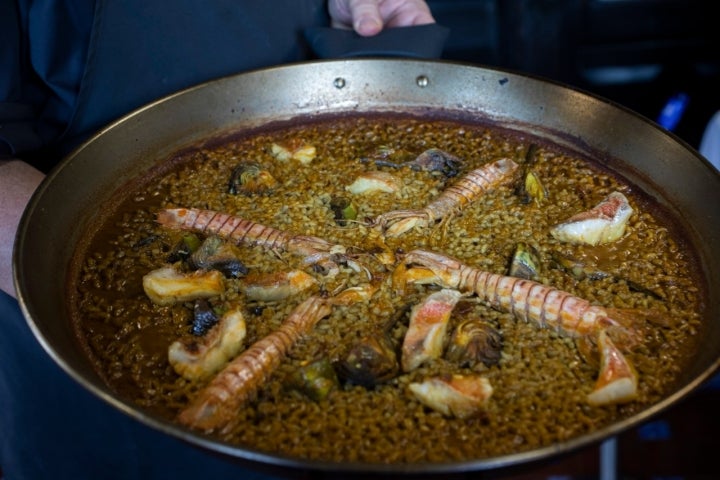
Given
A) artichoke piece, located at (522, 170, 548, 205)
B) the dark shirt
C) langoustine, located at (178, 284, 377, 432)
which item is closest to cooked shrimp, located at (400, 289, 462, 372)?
langoustine, located at (178, 284, 377, 432)

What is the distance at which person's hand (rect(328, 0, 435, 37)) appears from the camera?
3.12 m

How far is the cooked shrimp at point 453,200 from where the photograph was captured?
2.28 metres

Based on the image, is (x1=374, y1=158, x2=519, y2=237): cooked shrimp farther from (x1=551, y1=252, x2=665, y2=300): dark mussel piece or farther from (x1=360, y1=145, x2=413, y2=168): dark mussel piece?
(x1=551, y1=252, x2=665, y2=300): dark mussel piece

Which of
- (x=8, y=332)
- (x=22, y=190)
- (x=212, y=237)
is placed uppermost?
(x=212, y=237)

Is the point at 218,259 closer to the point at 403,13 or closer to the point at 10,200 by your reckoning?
the point at 10,200

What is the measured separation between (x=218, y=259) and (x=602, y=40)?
4.42m

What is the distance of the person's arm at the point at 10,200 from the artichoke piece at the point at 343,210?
0.98m

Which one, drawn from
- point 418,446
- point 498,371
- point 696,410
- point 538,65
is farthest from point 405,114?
point 538,65

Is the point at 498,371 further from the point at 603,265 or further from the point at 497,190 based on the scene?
the point at 497,190

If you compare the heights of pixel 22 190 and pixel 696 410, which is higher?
pixel 696 410

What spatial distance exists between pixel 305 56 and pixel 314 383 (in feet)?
6.16

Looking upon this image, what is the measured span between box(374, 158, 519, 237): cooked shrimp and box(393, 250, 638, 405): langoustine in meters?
0.18

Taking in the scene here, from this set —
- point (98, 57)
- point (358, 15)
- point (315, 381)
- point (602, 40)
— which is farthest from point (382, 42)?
point (602, 40)

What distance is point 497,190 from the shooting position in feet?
8.08
